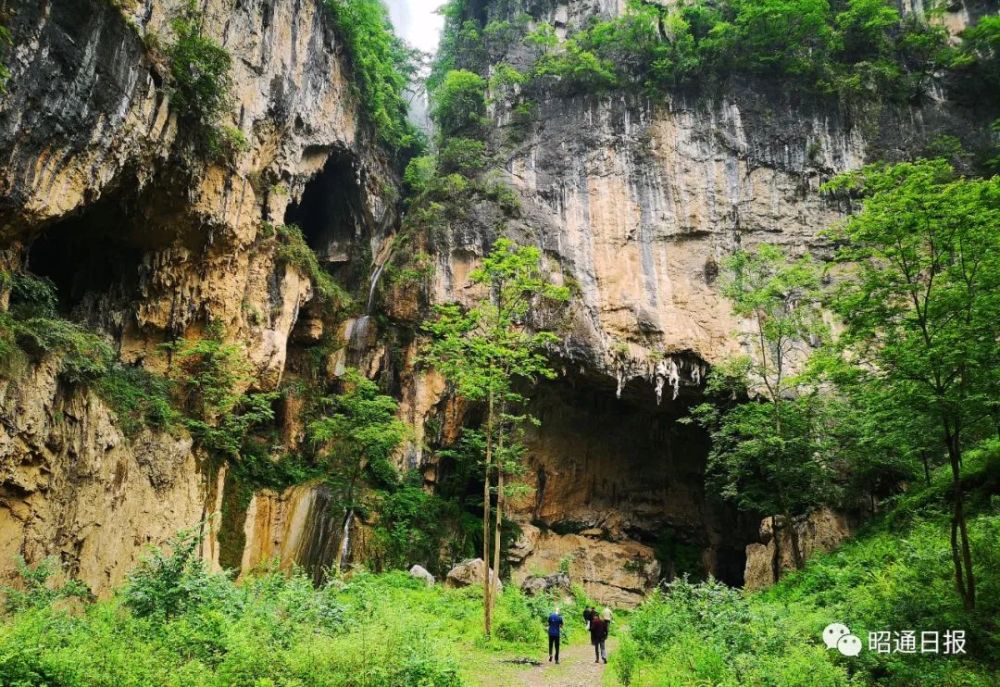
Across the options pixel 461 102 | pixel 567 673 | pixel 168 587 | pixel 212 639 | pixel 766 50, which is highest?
pixel 766 50

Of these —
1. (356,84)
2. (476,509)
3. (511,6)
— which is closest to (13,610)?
(476,509)

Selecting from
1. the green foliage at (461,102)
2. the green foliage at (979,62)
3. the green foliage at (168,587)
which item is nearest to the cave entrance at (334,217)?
the green foliage at (461,102)

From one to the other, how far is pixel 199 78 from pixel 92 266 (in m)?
4.94

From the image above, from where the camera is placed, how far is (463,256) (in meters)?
20.4

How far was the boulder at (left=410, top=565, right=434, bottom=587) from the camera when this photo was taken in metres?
15.7

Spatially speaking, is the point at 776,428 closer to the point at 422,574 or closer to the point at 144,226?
the point at 422,574

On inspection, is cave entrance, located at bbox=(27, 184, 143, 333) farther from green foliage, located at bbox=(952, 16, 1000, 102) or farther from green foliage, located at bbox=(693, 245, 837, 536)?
green foliage, located at bbox=(952, 16, 1000, 102)

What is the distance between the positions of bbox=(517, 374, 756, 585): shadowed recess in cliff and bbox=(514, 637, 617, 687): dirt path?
36.4 feet

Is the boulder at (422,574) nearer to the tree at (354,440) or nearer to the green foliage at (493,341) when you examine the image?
the tree at (354,440)

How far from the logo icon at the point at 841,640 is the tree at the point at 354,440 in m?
10.9

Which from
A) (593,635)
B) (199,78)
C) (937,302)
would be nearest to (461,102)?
(199,78)

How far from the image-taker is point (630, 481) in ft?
77.5

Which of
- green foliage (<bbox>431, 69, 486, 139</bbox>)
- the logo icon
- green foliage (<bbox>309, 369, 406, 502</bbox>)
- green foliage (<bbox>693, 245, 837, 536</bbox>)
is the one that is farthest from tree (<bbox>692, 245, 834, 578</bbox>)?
green foliage (<bbox>431, 69, 486, 139</bbox>)

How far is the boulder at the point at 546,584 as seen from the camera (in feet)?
53.9
